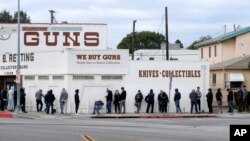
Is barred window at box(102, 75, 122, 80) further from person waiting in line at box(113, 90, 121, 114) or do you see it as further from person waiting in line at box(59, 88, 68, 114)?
person waiting in line at box(59, 88, 68, 114)

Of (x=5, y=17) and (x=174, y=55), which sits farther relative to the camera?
(x=5, y=17)

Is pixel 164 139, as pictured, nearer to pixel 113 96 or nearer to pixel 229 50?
pixel 113 96

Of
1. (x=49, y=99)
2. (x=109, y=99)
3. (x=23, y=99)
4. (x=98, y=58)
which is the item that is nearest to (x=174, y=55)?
(x=98, y=58)

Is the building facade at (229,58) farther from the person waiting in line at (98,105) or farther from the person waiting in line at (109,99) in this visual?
the person waiting in line at (98,105)

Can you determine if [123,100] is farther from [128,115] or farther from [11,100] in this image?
[11,100]

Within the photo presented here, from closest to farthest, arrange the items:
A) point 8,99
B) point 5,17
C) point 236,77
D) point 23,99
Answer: point 23,99 < point 8,99 < point 236,77 < point 5,17

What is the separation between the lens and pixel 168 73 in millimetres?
43031

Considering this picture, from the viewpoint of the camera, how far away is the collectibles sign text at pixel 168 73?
42.7 m

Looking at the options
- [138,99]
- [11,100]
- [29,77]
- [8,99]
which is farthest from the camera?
[29,77]

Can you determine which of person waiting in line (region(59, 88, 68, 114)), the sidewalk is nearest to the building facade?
the sidewalk

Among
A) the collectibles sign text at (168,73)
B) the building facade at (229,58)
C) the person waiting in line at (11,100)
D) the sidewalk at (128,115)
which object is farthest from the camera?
the building facade at (229,58)

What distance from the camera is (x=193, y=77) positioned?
43281 mm

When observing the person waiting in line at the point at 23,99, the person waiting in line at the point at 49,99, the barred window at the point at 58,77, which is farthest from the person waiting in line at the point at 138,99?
the person waiting in line at the point at 23,99

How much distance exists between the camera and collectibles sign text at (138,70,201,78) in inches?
1679
